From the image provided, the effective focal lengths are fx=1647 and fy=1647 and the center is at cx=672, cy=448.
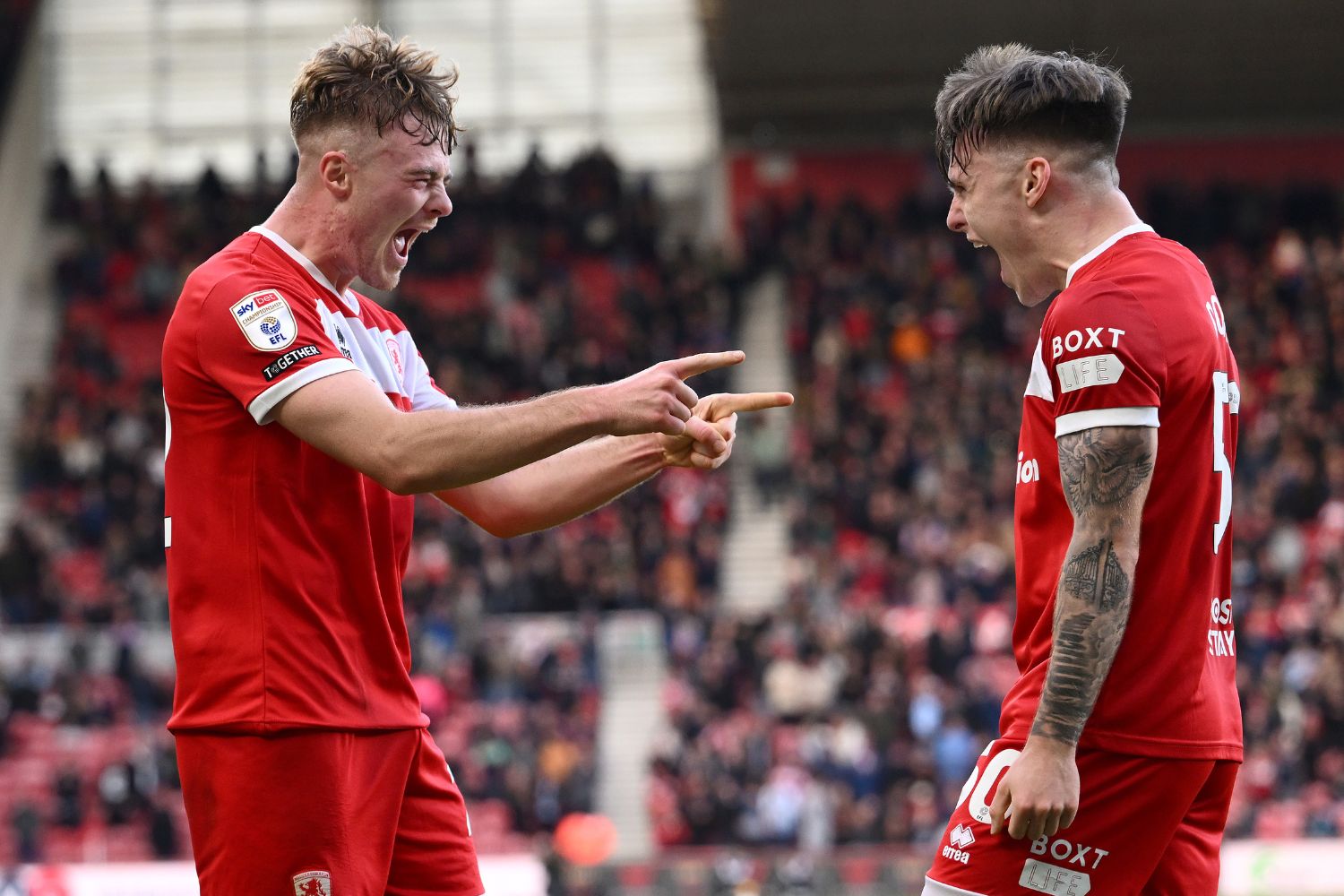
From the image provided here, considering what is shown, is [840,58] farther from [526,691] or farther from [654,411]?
[654,411]

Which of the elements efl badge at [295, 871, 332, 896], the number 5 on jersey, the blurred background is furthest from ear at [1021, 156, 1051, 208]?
the blurred background

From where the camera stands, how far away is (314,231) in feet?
13.0

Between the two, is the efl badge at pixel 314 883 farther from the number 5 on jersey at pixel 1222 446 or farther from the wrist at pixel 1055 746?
the number 5 on jersey at pixel 1222 446

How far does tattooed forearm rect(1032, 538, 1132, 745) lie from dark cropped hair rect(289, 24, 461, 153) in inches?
72.8

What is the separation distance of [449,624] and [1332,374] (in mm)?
13029

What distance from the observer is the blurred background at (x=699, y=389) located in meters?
17.4

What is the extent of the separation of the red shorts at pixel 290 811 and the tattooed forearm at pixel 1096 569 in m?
1.51

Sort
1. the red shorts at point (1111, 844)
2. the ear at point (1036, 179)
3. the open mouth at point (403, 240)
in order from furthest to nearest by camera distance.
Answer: the open mouth at point (403, 240) → the ear at point (1036, 179) → the red shorts at point (1111, 844)

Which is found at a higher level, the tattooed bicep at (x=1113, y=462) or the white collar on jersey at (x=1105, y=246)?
the white collar on jersey at (x=1105, y=246)

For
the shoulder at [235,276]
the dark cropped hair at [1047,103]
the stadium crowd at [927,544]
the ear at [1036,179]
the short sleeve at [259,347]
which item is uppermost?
the dark cropped hair at [1047,103]

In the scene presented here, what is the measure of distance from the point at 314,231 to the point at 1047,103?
69.2 inches

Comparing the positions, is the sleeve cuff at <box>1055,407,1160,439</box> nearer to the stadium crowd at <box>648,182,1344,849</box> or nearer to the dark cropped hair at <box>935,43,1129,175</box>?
the dark cropped hair at <box>935,43,1129,175</box>

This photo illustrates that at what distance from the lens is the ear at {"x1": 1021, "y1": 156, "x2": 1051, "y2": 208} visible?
3818mm

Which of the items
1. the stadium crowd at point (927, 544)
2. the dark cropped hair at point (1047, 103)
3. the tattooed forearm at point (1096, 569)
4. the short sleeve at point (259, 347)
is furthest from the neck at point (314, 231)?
the stadium crowd at point (927, 544)
